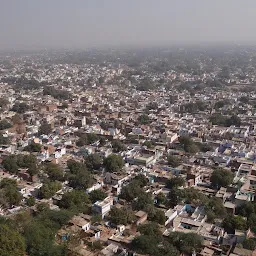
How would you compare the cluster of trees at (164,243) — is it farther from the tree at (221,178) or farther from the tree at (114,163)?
the tree at (114,163)

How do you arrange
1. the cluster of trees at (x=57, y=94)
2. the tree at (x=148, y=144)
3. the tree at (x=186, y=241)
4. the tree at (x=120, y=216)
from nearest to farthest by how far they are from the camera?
1. the tree at (x=186, y=241)
2. the tree at (x=120, y=216)
3. the tree at (x=148, y=144)
4. the cluster of trees at (x=57, y=94)

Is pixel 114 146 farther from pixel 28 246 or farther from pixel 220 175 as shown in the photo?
pixel 28 246

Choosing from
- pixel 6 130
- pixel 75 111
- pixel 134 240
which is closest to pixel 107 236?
pixel 134 240

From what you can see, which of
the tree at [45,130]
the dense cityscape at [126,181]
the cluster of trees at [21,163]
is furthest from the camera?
the tree at [45,130]

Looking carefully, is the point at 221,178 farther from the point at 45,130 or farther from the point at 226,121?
the point at 45,130

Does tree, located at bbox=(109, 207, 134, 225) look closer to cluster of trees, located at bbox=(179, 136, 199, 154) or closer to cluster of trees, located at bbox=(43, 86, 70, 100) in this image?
cluster of trees, located at bbox=(179, 136, 199, 154)

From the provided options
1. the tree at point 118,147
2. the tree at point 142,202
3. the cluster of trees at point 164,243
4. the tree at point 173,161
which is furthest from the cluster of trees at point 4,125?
the cluster of trees at point 164,243

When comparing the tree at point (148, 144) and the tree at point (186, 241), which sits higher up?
the tree at point (148, 144)
